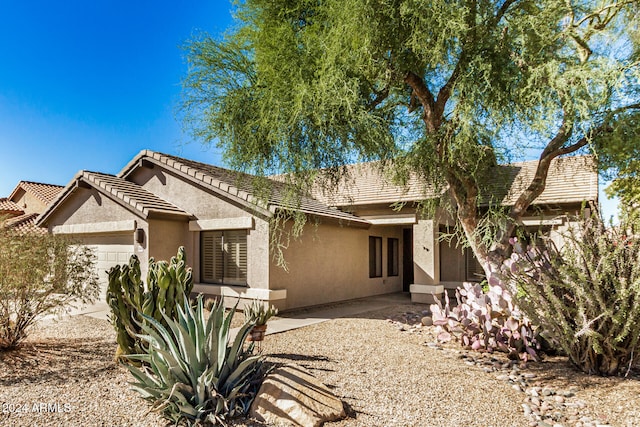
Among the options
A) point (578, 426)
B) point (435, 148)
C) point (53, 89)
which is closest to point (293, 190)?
point (435, 148)

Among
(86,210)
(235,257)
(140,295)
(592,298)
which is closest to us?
(592,298)

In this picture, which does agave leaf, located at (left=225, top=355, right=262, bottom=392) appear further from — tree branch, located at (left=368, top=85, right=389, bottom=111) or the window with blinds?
the window with blinds

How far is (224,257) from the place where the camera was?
13.4 metres

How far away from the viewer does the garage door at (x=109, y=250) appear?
46.0 feet

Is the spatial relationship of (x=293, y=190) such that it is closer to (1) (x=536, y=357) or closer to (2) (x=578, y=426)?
(1) (x=536, y=357)

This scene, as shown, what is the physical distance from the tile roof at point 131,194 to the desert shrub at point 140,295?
6236mm

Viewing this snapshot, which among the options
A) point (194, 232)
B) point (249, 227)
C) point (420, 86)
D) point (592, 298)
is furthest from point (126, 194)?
point (592, 298)

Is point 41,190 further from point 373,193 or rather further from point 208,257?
point 373,193

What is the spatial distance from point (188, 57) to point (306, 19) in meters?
2.67

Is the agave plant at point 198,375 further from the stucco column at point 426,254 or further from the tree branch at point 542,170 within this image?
the stucco column at point 426,254

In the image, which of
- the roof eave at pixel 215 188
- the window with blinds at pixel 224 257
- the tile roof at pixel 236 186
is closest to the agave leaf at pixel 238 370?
the tile roof at pixel 236 186

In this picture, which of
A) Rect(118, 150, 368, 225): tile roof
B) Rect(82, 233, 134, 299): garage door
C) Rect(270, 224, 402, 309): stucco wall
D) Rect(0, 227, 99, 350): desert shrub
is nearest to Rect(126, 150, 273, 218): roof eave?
Rect(118, 150, 368, 225): tile roof

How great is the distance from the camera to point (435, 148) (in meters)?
8.91

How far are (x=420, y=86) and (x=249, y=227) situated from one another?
6.24 m
